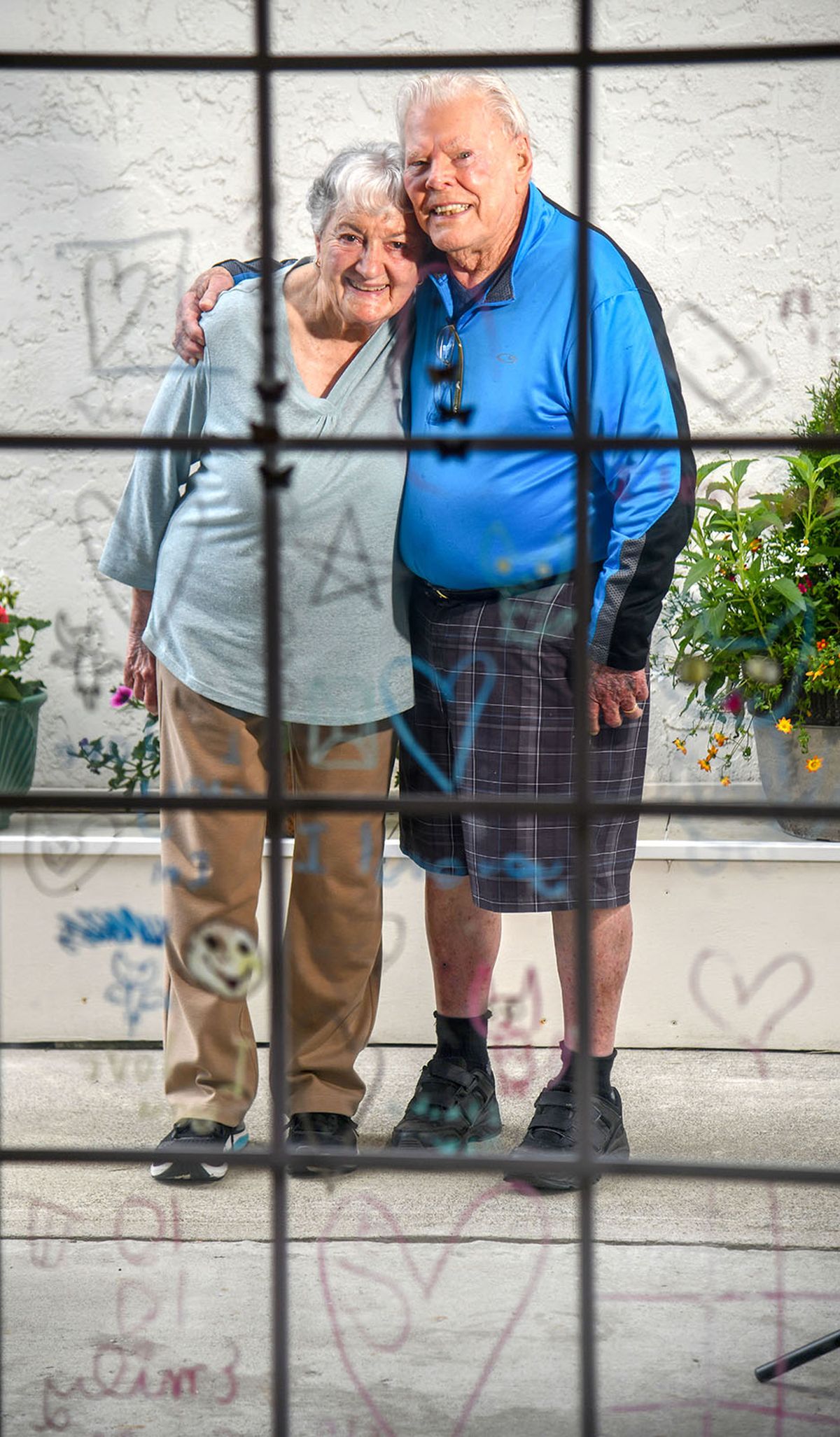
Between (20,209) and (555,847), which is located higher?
(20,209)

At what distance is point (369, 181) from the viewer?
167cm

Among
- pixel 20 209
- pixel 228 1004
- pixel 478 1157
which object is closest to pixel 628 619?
pixel 228 1004

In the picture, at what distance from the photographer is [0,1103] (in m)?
2.37

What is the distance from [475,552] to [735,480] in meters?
1.06

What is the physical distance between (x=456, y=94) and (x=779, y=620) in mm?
1275

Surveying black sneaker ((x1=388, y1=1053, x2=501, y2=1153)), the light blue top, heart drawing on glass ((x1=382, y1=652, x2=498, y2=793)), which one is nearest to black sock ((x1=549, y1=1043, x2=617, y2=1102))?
black sneaker ((x1=388, y1=1053, x2=501, y2=1153))

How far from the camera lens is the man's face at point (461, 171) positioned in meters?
1.63

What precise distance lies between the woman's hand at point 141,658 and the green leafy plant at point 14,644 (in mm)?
683

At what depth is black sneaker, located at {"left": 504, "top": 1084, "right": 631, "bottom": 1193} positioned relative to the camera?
202 centimetres

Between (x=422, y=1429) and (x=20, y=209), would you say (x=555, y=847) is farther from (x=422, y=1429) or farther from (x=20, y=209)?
(x=20, y=209)

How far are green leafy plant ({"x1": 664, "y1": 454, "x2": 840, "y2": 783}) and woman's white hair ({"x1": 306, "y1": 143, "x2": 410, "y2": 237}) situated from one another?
1.12m

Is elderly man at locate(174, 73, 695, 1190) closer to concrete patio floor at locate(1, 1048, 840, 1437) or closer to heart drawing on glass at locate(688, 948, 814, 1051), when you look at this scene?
concrete patio floor at locate(1, 1048, 840, 1437)

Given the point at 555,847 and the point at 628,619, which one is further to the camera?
the point at 555,847

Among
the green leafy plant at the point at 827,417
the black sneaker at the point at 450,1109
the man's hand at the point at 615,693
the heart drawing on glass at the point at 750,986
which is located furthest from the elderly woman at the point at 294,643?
the green leafy plant at the point at 827,417
